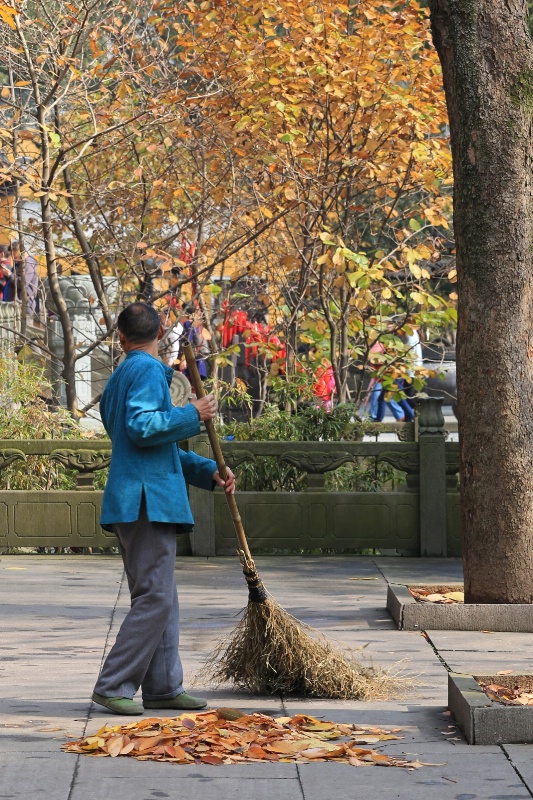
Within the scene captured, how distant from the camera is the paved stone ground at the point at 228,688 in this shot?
16.0 feet

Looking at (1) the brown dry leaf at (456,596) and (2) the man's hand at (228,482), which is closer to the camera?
(2) the man's hand at (228,482)

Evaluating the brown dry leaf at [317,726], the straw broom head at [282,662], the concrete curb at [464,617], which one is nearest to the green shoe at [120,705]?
the straw broom head at [282,662]

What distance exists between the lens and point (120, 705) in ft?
19.1

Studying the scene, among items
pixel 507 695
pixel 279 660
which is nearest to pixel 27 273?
pixel 279 660

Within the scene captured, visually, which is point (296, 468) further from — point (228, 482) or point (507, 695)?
point (507, 695)

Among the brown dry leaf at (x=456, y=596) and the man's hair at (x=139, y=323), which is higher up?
the man's hair at (x=139, y=323)

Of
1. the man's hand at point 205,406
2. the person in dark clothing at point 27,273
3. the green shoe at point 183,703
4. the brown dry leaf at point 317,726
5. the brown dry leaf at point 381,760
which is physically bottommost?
the brown dry leaf at point 381,760

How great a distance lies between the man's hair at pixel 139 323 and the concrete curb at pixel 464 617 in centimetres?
278

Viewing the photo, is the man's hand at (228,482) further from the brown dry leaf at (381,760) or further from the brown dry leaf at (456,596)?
the brown dry leaf at (456,596)

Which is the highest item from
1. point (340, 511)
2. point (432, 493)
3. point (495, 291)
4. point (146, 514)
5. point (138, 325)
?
point (495, 291)

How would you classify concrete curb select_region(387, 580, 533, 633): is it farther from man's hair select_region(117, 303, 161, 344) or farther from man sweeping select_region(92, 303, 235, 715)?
man's hair select_region(117, 303, 161, 344)

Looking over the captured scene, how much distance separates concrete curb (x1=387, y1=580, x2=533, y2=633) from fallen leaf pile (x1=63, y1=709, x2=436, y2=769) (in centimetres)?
227

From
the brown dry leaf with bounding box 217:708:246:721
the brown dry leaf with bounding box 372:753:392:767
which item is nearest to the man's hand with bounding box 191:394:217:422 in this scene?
the brown dry leaf with bounding box 217:708:246:721

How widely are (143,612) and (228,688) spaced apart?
89 cm
